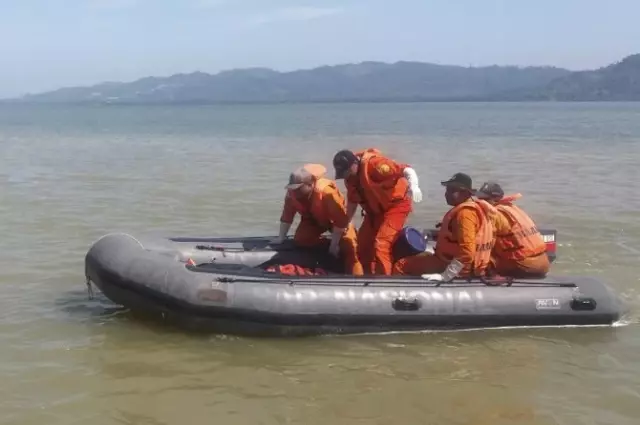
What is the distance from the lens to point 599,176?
1756 cm

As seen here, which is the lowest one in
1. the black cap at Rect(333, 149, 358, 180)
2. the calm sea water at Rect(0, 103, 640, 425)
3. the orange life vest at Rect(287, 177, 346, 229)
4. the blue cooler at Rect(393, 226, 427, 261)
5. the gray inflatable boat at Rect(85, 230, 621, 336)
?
the calm sea water at Rect(0, 103, 640, 425)

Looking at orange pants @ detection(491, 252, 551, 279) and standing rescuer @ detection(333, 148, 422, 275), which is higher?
standing rescuer @ detection(333, 148, 422, 275)

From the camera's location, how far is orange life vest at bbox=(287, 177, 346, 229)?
6.66 metres

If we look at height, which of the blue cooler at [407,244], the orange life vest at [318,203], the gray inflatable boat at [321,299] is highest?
the orange life vest at [318,203]

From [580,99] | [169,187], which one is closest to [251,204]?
[169,187]

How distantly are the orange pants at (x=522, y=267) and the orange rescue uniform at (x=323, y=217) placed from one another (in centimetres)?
113

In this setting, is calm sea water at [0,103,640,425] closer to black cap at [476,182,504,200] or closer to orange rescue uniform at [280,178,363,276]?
orange rescue uniform at [280,178,363,276]

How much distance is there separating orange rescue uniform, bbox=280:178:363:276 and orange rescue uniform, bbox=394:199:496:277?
1.36 feet

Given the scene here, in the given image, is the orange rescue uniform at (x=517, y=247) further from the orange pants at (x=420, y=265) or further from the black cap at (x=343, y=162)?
the black cap at (x=343, y=162)

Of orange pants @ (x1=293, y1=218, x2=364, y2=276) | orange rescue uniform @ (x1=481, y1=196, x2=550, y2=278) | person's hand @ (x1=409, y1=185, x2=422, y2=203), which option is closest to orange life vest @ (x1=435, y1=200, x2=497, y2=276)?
orange rescue uniform @ (x1=481, y1=196, x2=550, y2=278)

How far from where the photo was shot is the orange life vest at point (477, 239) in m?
6.23

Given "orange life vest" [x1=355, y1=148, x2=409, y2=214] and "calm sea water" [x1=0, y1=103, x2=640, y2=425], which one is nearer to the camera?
"calm sea water" [x1=0, y1=103, x2=640, y2=425]

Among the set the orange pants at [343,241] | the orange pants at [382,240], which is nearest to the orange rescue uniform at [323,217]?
the orange pants at [343,241]

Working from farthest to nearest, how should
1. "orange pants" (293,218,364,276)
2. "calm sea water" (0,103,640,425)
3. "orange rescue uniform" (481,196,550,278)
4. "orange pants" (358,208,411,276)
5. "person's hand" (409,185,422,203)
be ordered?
"orange pants" (293,218,364,276) < "orange pants" (358,208,411,276) < "orange rescue uniform" (481,196,550,278) < "person's hand" (409,185,422,203) < "calm sea water" (0,103,640,425)
